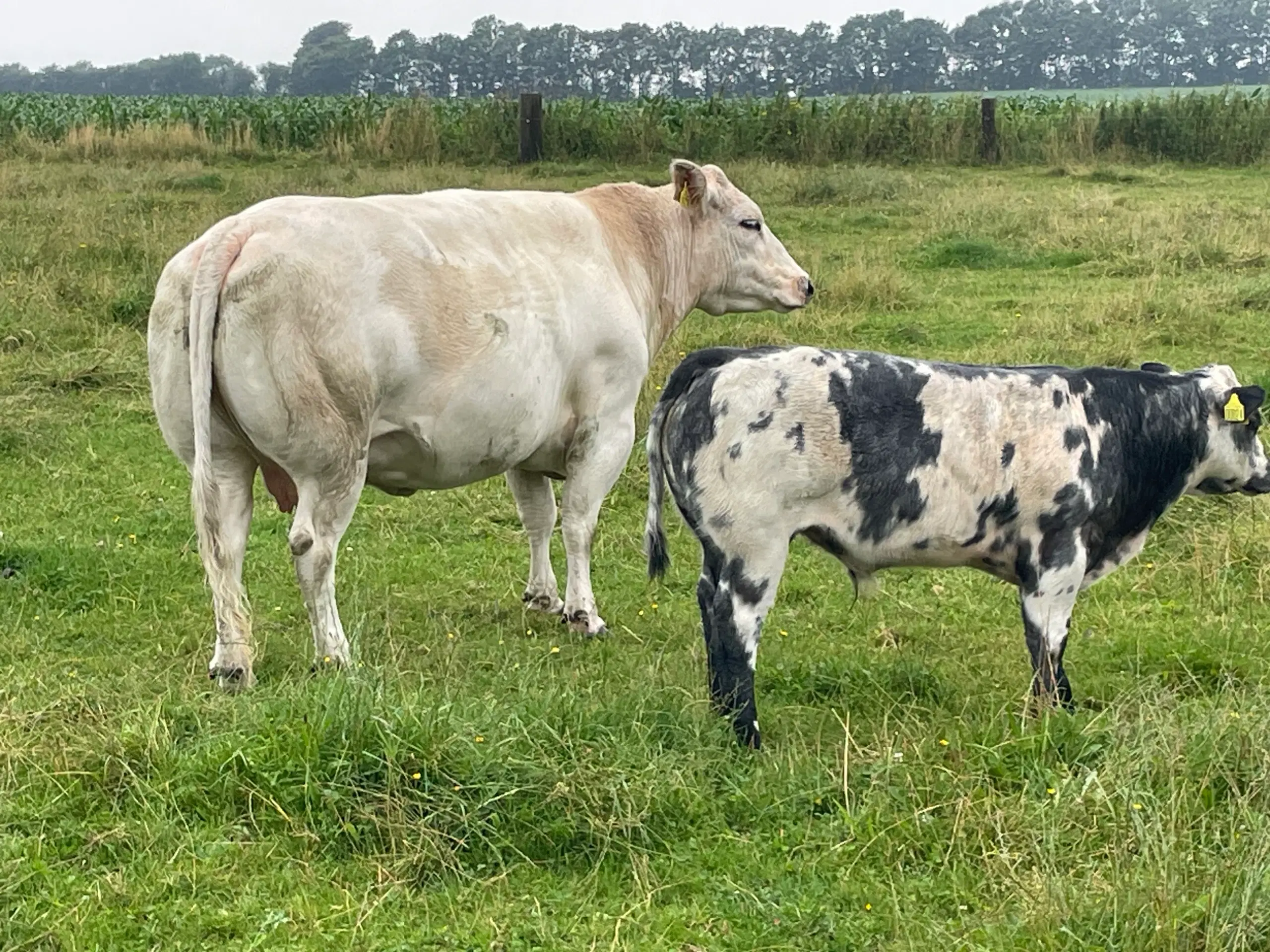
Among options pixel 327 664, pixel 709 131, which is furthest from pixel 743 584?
pixel 709 131

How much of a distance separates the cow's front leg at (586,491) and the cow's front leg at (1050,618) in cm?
192

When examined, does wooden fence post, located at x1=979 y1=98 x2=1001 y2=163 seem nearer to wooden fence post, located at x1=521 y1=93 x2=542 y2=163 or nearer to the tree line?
wooden fence post, located at x1=521 y1=93 x2=542 y2=163

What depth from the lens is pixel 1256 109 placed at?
24000mm

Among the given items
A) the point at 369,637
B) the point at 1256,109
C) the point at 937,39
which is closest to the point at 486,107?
the point at 1256,109

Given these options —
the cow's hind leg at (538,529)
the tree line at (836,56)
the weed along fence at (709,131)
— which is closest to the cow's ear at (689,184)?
the cow's hind leg at (538,529)

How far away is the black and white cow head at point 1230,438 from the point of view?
518 centimetres

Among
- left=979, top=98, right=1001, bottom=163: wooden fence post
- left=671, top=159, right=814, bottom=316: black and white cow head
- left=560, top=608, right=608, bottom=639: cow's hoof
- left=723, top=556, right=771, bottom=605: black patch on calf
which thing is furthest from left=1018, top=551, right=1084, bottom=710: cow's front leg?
left=979, top=98, right=1001, bottom=163: wooden fence post

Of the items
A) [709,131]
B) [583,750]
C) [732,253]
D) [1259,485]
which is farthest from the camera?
[709,131]

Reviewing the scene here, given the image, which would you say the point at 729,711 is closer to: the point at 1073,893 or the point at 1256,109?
the point at 1073,893

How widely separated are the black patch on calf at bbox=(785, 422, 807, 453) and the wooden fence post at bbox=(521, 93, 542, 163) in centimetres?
1789

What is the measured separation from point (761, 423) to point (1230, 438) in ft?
6.22

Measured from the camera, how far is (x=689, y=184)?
691 centimetres

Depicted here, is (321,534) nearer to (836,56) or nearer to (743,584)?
(743,584)

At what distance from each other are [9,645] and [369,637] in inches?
52.3
